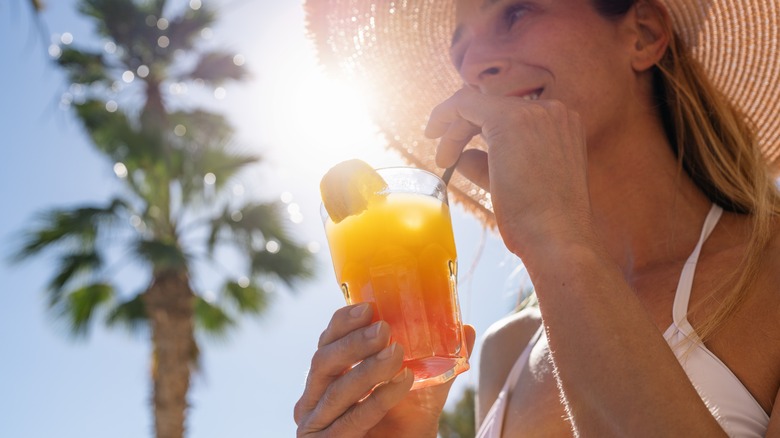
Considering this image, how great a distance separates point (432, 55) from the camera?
294cm

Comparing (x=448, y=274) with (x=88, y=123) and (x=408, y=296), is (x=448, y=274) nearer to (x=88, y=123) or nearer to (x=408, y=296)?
(x=408, y=296)

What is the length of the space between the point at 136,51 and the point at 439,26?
10021mm

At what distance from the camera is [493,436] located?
2035mm

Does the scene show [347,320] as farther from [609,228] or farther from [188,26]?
[188,26]

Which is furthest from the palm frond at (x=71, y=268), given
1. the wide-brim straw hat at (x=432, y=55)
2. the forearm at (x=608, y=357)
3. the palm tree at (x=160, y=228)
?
the forearm at (x=608, y=357)

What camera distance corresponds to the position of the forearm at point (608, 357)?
1.23 meters

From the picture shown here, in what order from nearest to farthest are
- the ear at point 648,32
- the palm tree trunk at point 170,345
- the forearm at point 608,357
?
the forearm at point 608,357, the ear at point 648,32, the palm tree trunk at point 170,345

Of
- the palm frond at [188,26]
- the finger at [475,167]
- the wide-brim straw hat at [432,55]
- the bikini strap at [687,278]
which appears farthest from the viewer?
the palm frond at [188,26]

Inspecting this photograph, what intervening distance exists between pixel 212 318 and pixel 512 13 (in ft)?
28.8

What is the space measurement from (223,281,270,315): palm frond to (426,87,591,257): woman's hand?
891 centimetres

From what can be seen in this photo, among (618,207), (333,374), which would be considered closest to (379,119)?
(618,207)

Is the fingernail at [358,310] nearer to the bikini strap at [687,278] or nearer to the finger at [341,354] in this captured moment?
the finger at [341,354]

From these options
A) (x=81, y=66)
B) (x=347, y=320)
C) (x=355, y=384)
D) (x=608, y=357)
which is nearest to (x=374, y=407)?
(x=355, y=384)

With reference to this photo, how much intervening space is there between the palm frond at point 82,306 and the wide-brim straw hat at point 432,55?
8.09 m
